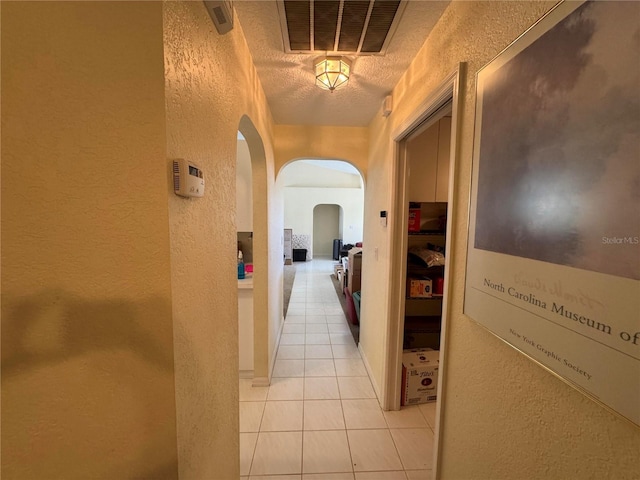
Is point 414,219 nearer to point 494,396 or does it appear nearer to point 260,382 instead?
point 494,396

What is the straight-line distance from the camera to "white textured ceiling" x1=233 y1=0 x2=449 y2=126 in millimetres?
1109

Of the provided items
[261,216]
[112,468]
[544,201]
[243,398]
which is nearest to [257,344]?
[243,398]

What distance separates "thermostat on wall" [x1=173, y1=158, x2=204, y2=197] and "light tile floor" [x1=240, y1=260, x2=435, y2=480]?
1676 mm

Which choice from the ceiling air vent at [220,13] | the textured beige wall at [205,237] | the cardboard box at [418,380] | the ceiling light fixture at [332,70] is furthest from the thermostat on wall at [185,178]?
the cardboard box at [418,380]

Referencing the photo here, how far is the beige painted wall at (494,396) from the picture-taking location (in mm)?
546

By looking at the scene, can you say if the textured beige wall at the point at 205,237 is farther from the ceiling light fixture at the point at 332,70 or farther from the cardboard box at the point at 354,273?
the cardboard box at the point at 354,273

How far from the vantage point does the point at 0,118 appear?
0.52 metres

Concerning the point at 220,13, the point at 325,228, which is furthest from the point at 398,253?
the point at 325,228

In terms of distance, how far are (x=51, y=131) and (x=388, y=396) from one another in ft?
7.58

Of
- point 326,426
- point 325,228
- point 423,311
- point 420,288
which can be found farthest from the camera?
point 325,228

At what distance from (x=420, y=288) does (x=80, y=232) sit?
2119 millimetres

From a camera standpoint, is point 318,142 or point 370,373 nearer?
point 370,373

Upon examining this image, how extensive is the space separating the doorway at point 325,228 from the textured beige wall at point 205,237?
342 inches

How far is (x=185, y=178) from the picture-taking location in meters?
0.64
